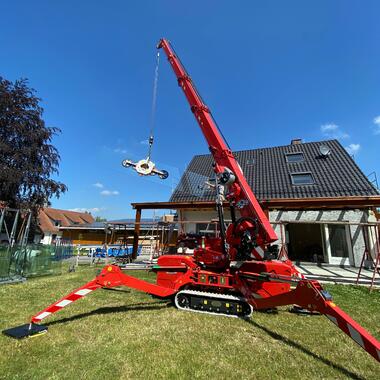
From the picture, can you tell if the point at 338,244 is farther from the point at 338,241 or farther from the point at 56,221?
the point at 56,221

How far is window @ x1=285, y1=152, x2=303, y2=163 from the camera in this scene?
1713cm

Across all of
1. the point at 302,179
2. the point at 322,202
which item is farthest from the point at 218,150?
the point at 302,179

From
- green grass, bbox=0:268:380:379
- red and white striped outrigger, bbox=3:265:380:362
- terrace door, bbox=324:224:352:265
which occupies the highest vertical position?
terrace door, bbox=324:224:352:265

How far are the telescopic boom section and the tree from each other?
537 inches

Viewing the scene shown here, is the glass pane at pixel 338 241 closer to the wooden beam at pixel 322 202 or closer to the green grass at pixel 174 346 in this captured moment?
the wooden beam at pixel 322 202

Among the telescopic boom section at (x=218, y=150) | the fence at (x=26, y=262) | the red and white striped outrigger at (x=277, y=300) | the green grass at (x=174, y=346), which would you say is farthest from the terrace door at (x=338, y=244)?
the fence at (x=26, y=262)

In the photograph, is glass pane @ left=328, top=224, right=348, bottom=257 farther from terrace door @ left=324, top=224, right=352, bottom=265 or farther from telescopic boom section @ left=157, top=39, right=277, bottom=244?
telescopic boom section @ left=157, top=39, right=277, bottom=244

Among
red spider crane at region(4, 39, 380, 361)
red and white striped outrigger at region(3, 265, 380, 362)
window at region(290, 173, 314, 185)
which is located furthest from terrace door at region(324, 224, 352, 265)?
red and white striped outrigger at region(3, 265, 380, 362)

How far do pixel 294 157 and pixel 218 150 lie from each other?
12176mm

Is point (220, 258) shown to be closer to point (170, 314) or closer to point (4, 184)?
point (170, 314)

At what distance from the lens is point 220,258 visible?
591 centimetres

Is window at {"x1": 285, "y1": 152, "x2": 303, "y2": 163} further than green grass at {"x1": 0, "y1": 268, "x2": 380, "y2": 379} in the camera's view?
Yes

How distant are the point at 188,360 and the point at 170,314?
194 centimetres

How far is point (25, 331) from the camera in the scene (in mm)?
4008
